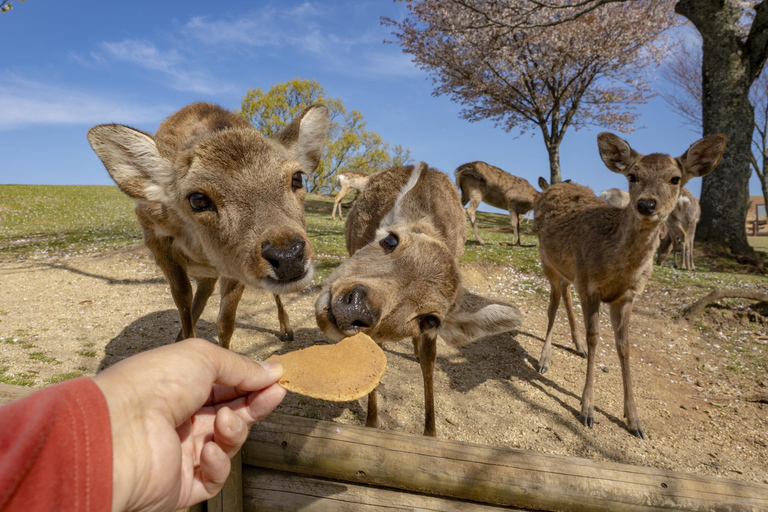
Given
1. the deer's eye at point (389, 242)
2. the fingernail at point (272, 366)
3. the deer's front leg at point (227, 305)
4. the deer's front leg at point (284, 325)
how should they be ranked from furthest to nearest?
the deer's front leg at point (284, 325) < the deer's front leg at point (227, 305) < the deer's eye at point (389, 242) < the fingernail at point (272, 366)

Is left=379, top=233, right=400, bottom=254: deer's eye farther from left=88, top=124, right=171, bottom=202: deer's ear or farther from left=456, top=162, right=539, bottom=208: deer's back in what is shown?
left=456, top=162, right=539, bottom=208: deer's back

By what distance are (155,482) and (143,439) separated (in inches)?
6.7

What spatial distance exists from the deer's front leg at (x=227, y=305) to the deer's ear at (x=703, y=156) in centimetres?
587

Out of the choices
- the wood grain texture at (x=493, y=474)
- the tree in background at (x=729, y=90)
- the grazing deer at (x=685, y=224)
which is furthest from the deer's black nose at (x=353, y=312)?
the grazing deer at (x=685, y=224)

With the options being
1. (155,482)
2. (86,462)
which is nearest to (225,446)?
(155,482)

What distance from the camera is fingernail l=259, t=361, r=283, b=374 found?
6.93ft

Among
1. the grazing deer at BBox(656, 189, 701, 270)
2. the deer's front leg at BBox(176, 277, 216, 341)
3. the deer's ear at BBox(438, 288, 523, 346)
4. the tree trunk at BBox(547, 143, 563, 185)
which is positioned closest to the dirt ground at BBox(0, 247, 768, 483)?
the deer's front leg at BBox(176, 277, 216, 341)

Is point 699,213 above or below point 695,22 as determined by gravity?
below

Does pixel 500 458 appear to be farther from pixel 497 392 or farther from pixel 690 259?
pixel 690 259

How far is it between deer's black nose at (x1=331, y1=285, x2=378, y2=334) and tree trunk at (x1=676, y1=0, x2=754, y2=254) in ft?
50.7

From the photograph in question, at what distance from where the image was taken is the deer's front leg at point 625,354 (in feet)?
16.4

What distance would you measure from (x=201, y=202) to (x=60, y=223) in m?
16.8

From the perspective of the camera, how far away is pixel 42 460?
1.06 meters

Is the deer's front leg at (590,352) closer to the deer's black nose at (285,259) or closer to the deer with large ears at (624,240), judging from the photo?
the deer with large ears at (624,240)
